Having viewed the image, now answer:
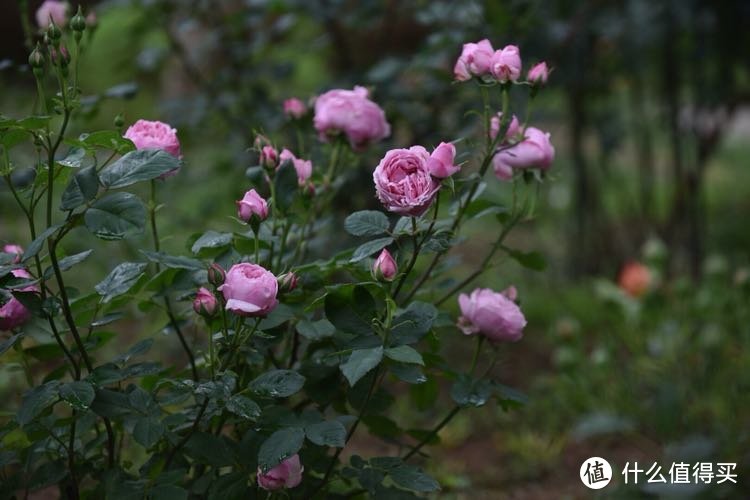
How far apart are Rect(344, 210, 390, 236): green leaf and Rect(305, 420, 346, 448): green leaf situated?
0.19m

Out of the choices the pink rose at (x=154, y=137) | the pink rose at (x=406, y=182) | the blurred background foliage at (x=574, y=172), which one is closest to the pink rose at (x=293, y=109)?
the blurred background foliage at (x=574, y=172)

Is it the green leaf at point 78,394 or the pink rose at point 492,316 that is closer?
the green leaf at point 78,394

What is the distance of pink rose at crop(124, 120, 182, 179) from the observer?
0.95 m

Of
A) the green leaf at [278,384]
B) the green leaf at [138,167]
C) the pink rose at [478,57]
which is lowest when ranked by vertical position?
the green leaf at [278,384]

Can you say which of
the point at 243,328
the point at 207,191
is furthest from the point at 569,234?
the point at 243,328

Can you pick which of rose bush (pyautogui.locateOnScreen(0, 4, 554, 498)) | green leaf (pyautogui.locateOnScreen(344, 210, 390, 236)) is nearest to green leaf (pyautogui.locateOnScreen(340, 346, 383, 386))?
rose bush (pyautogui.locateOnScreen(0, 4, 554, 498))

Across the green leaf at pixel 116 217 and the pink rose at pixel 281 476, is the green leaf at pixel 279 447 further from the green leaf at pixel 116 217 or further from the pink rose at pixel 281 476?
the green leaf at pixel 116 217

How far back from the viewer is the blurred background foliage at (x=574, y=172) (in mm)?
1862

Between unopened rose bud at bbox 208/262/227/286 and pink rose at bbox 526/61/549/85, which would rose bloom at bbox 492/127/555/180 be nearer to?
pink rose at bbox 526/61/549/85

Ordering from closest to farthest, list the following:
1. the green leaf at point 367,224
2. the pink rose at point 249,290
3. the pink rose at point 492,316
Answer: the pink rose at point 249,290
the green leaf at point 367,224
the pink rose at point 492,316

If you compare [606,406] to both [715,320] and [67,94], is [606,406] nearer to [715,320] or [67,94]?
[715,320]

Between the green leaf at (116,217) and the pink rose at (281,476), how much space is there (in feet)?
0.88

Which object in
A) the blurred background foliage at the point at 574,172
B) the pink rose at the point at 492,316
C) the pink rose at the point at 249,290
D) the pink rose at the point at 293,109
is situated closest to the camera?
the pink rose at the point at 249,290

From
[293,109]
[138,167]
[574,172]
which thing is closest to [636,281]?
[574,172]
